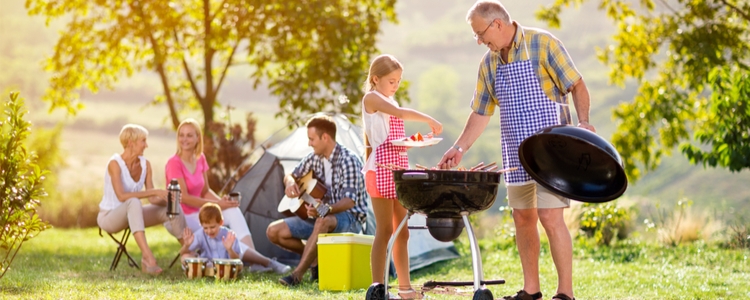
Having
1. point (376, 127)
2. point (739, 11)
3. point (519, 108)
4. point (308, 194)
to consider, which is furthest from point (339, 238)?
point (739, 11)

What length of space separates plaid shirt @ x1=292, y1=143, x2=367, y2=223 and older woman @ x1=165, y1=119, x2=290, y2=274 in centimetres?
84

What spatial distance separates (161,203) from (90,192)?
22.2 feet

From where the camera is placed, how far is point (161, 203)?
6617 mm

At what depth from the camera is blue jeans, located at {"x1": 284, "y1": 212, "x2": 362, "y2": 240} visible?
18.9 feet

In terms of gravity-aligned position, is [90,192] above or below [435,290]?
above

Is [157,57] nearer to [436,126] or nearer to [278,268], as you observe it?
[278,268]

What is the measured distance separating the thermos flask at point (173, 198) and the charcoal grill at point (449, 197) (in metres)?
2.69

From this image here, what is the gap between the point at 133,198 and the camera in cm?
634

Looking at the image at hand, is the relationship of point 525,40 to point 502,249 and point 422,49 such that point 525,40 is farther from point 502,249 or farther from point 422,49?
point 422,49

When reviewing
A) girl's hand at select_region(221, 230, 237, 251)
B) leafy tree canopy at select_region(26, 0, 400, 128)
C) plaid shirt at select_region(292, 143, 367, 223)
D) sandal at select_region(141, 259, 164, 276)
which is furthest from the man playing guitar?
leafy tree canopy at select_region(26, 0, 400, 128)

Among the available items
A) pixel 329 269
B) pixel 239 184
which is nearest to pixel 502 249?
pixel 239 184

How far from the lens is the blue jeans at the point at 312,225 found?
5.77 m

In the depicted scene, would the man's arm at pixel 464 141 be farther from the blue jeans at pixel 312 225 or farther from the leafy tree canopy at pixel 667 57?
the leafy tree canopy at pixel 667 57

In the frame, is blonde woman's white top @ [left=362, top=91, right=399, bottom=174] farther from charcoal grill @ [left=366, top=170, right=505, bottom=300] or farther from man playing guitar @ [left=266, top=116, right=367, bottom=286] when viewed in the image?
man playing guitar @ [left=266, top=116, right=367, bottom=286]
